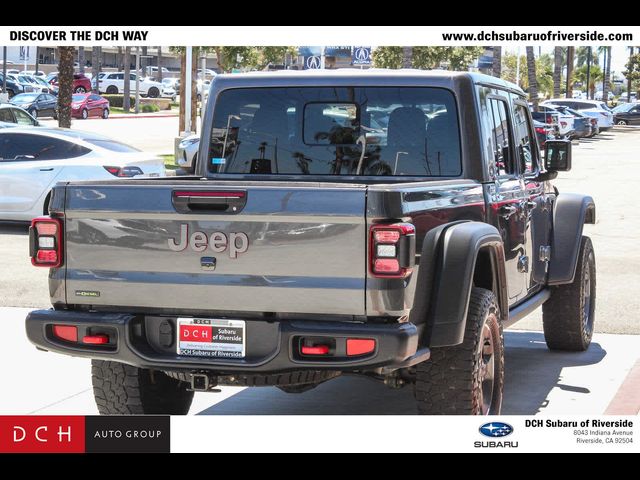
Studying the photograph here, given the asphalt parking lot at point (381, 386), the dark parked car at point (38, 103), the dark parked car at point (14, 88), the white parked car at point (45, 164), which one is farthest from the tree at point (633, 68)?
the asphalt parking lot at point (381, 386)

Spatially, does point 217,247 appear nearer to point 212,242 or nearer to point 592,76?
point 212,242

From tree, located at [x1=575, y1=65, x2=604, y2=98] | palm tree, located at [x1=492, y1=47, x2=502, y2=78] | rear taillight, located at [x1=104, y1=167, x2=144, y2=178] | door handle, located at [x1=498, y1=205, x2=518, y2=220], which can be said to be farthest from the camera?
tree, located at [x1=575, y1=65, x2=604, y2=98]

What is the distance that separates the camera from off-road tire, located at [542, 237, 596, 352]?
352 inches

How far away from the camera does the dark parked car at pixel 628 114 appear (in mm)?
63281

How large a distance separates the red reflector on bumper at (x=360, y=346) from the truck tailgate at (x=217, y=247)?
0.43ft

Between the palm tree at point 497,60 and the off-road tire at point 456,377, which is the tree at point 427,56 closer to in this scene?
the palm tree at point 497,60

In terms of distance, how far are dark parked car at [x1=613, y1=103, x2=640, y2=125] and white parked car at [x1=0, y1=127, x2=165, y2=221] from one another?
50874 mm

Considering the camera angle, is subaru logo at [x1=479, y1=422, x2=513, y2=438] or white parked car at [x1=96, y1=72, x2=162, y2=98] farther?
white parked car at [x1=96, y1=72, x2=162, y2=98]

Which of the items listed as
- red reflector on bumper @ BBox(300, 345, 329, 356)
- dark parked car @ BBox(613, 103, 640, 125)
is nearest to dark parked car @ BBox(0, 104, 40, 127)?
red reflector on bumper @ BBox(300, 345, 329, 356)

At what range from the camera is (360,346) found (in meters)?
5.44

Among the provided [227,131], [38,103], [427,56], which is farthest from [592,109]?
[227,131]

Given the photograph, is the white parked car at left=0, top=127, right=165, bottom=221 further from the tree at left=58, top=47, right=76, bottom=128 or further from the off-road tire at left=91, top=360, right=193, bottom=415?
the tree at left=58, top=47, right=76, bottom=128

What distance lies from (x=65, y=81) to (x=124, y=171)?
1257 centimetres

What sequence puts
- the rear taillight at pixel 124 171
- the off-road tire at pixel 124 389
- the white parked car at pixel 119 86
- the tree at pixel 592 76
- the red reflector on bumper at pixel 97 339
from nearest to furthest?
the red reflector on bumper at pixel 97 339 → the off-road tire at pixel 124 389 → the rear taillight at pixel 124 171 → the white parked car at pixel 119 86 → the tree at pixel 592 76
